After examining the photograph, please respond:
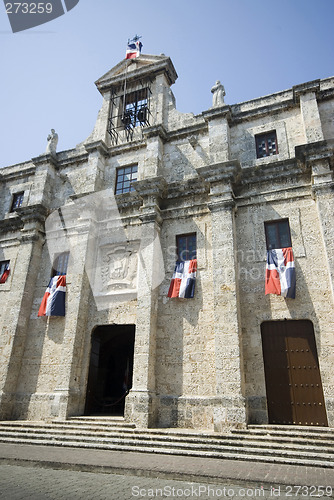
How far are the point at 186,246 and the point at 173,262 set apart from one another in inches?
33.4

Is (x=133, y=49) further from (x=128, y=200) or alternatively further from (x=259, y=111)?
(x=128, y=200)

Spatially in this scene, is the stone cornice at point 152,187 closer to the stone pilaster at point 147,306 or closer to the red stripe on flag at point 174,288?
the stone pilaster at point 147,306

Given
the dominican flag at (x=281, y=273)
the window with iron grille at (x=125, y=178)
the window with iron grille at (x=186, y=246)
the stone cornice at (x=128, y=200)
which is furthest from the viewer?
the window with iron grille at (x=125, y=178)

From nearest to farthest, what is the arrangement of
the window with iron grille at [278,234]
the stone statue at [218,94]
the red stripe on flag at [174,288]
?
the window with iron grille at [278,234] → the red stripe on flag at [174,288] → the stone statue at [218,94]

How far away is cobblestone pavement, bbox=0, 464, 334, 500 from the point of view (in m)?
5.26

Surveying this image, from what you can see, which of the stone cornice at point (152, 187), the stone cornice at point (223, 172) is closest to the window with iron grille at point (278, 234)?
the stone cornice at point (223, 172)

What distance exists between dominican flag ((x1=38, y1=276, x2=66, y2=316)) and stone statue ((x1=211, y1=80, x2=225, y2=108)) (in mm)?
10015

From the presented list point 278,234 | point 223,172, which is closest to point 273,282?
point 278,234

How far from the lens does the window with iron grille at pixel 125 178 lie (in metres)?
15.6

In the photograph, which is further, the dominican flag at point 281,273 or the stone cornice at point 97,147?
the stone cornice at point 97,147

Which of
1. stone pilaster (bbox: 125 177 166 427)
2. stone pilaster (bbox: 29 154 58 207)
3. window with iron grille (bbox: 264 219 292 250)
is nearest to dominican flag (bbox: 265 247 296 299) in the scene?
window with iron grille (bbox: 264 219 292 250)

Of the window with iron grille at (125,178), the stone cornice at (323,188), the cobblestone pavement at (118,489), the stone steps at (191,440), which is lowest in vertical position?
the cobblestone pavement at (118,489)

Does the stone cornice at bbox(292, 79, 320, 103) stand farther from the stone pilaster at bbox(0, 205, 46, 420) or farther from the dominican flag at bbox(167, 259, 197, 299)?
the stone pilaster at bbox(0, 205, 46, 420)

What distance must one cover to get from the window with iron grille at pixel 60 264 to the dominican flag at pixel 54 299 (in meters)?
0.62
